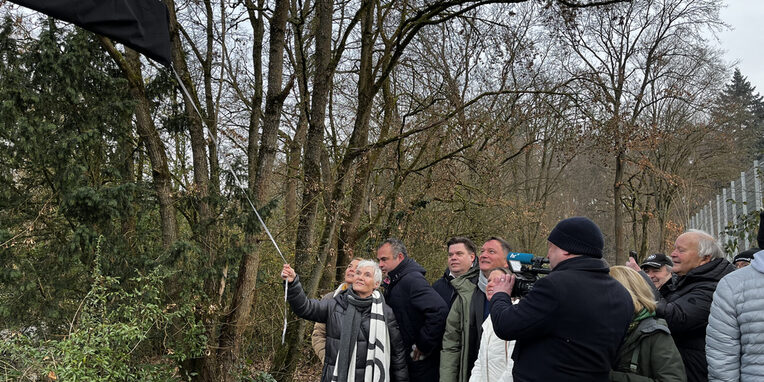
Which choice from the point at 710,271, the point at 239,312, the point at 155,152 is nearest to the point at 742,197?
the point at 710,271

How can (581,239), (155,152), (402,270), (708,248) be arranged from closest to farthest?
1. (581,239)
2. (708,248)
3. (402,270)
4. (155,152)

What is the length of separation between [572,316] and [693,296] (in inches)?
54.4

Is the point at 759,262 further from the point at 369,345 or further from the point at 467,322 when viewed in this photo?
the point at 369,345

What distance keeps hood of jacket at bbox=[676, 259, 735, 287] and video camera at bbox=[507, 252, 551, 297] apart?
3.63ft

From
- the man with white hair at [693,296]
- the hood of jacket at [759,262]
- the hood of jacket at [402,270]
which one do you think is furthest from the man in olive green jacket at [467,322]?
the hood of jacket at [759,262]

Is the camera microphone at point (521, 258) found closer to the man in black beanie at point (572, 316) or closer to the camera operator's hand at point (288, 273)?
the man in black beanie at point (572, 316)

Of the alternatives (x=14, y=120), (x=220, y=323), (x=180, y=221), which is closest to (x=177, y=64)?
(x=14, y=120)

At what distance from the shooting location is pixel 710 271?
4.03 meters

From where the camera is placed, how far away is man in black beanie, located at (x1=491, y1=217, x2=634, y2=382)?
10.1ft

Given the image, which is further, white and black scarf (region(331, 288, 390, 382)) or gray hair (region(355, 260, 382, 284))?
gray hair (region(355, 260, 382, 284))

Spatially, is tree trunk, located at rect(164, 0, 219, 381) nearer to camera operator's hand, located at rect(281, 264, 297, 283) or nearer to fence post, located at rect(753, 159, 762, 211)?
camera operator's hand, located at rect(281, 264, 297, 283)

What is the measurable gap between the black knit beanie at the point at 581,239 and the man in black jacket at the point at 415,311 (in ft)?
5.42

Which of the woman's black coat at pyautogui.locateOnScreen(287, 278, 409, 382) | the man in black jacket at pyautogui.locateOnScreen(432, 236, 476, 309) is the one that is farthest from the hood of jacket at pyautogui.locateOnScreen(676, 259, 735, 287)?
the woman's black coat at pyautogui.locateOnScreen(287, 278, 409, 382)

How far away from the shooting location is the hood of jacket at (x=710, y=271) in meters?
4.01
